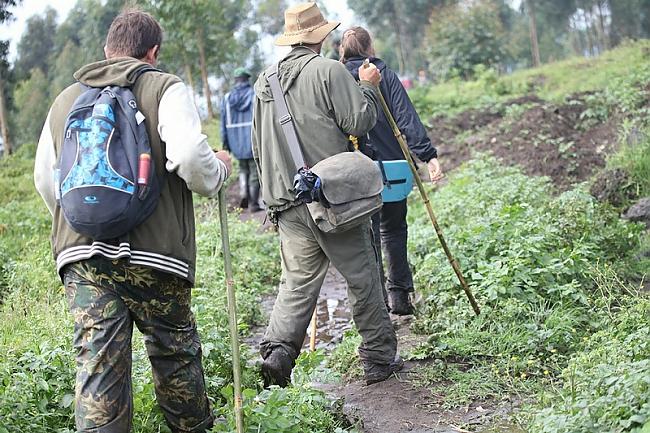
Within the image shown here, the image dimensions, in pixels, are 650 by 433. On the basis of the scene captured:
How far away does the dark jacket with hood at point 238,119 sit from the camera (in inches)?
467

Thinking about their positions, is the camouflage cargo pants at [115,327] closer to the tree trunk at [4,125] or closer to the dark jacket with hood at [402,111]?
the dark jacket with hood at [402,111]

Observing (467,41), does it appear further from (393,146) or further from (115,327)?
(115,327)

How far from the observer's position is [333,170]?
15.4 ft

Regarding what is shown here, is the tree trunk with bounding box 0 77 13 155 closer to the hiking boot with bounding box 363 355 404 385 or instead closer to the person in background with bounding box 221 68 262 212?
the person in background with bounding box 221 68 262 212

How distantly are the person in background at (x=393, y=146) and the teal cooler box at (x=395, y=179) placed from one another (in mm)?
87

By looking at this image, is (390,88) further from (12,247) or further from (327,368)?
(12,247)

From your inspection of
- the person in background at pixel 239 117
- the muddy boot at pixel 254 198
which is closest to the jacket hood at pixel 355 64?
the person in background at pixel 239 117

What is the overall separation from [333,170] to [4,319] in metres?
3.20

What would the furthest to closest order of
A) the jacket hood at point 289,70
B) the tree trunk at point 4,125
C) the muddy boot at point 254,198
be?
the tree trunk at point 4,125
the muddy boot at point 254,198
the jacket hood at point 289,70

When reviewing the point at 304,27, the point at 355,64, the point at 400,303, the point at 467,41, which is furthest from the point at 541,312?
the point at 467,41

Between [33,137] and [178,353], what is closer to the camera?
[178,353]

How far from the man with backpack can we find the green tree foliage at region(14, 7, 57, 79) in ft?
113

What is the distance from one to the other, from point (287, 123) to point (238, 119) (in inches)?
287

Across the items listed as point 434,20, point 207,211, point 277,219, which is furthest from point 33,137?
point 277,219
